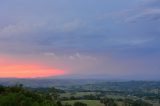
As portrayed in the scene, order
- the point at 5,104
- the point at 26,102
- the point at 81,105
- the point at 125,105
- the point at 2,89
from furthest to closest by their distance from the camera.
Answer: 1. the point at 125,105
2. the point at 81,105
3. the point at 2,89
4. the point at 26,102
5. the point at 5,104

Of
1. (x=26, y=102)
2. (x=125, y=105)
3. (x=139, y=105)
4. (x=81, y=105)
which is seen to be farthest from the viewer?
(x=139, y=105)

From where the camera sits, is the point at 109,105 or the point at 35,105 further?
the point at 109,105

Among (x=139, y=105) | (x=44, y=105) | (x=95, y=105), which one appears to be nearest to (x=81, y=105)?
(x=95, y=105)

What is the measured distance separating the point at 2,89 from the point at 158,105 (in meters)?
120

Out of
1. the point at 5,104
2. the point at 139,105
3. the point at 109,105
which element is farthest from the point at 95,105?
the point at 5,104

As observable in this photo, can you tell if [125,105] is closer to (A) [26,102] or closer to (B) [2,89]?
(B) [2,89]

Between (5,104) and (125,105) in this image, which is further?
(125,105)

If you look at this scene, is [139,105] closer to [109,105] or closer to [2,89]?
[109,105]

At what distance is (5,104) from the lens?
58781 millimetres

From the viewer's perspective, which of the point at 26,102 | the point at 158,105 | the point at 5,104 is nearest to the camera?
the point at 5,104

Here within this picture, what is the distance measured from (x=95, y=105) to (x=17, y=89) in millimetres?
63372

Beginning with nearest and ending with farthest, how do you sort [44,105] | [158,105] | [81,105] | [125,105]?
[44,105], [81,105], [125,105], [158,105]

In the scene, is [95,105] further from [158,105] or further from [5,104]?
[5,104]

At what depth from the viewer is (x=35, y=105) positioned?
64000 millimetres
